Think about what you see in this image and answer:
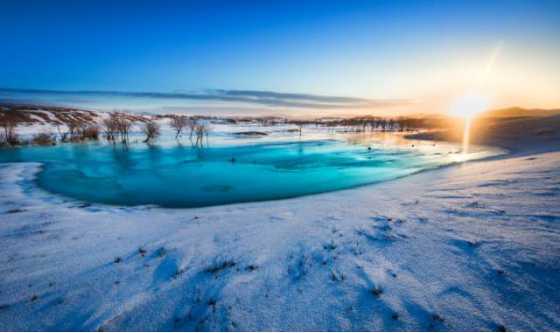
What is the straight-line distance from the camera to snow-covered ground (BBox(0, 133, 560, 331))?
135 inches

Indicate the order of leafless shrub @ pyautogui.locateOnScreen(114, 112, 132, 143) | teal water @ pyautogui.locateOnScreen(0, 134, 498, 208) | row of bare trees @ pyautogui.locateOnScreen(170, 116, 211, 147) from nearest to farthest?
1. teal water @ pyautogui.locateOnScreen(0, 134, 498, 208)
2. leafless shrub @ pyautogui.locateOnScreen(114, 112, 132, 143)
3. row of bare trees @ pyautogui.locateOnScreen(170, 116, 211, 147)

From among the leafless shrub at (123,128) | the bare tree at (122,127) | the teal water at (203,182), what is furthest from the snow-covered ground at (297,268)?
the bare tree at (122,127)

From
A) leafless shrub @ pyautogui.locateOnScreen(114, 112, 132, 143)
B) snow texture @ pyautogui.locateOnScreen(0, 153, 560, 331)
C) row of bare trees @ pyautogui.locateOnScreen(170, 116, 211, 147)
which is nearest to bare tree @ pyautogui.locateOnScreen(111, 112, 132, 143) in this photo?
leafless shrub @ pyautogui.locateOnScreen(114, 112, 132, 143)

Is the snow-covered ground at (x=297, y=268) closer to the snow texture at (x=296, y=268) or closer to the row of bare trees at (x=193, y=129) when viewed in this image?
the snow texture at (x=296, y=268)

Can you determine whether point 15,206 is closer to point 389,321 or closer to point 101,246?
point 101,246

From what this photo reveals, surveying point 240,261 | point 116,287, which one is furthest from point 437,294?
point 116,287

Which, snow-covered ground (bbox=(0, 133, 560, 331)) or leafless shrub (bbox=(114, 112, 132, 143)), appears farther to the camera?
leafless shrub (bbox=(114, 112, 132, 143))

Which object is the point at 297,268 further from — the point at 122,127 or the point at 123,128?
the point at 122,127

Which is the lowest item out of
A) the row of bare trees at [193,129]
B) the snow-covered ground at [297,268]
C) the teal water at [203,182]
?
the teal water at [203,182]

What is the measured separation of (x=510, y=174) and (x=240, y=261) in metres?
12.6

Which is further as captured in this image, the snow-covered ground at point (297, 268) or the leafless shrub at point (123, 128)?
the leafless shrub at point (123, 128)

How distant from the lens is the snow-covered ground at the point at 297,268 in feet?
11.3

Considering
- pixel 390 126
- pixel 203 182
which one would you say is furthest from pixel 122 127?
pixel 390 126

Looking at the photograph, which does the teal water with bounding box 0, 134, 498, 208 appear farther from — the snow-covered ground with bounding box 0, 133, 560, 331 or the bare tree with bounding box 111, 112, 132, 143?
the bare tree with bounding box 111, 112, 132, 143
